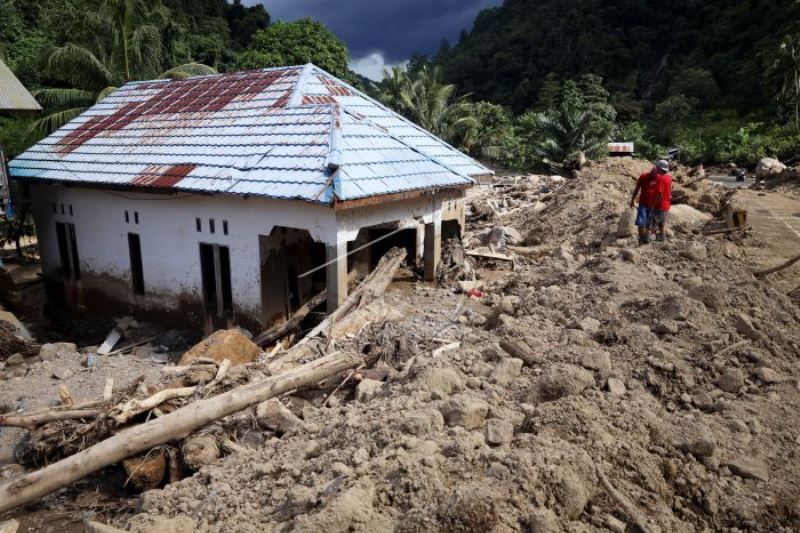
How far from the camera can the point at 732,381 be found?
5.54m

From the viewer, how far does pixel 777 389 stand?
214 inches

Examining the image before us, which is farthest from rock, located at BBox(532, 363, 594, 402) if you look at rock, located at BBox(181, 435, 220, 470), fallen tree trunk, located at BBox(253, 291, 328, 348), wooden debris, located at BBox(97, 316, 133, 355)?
wooden debris, located at BBox(97, 316, 133, 355)

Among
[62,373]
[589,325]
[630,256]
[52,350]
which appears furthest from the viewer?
[52,350]

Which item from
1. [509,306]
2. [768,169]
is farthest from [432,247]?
[768,169]

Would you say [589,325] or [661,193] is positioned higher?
[661,193]

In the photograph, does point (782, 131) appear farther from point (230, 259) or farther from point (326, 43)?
point (230, 259)

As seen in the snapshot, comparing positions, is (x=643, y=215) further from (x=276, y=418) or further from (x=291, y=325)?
(x=276, y=418)

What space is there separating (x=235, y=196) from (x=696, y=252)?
7841mm

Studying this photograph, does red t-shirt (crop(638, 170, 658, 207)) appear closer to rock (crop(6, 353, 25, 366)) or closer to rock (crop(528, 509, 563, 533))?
rock (crop(528, 509, 563, 533))

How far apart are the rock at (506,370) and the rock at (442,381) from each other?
0.37m

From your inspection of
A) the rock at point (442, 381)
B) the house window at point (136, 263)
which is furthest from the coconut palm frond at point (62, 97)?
the rock at point (442, 381)

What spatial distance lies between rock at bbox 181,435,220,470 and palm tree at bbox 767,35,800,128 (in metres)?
39.2

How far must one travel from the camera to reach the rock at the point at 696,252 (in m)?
9.52

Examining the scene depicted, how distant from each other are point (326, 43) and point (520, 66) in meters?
35.4
